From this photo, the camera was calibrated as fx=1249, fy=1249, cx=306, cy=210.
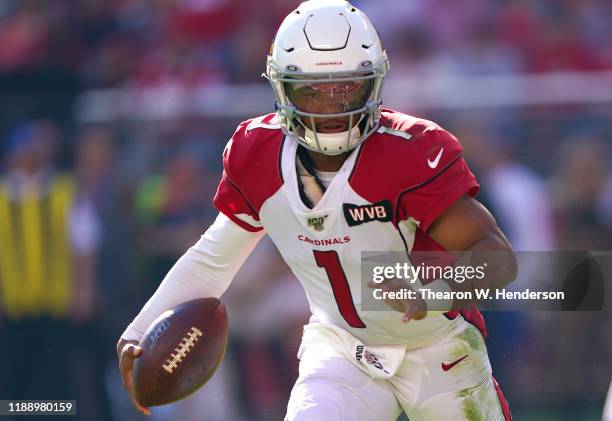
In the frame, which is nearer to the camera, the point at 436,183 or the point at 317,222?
the point at 436,183

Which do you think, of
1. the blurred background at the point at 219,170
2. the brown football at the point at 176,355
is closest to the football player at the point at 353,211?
the brown football at the point at 176,355

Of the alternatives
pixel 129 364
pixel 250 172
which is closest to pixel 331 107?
pixel 250 172

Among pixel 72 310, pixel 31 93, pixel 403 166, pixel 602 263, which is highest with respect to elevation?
pixel 403 166

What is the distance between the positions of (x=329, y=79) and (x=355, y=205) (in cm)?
41

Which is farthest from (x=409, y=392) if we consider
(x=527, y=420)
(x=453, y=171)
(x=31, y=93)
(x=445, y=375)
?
(x=31, y=93)

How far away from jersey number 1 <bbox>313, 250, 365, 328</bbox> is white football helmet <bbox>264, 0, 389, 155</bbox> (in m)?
0.33

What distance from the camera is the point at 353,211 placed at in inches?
153

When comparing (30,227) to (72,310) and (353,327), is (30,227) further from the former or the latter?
(353,327)

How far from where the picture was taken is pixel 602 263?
4914 millimetres

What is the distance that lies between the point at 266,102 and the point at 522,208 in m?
1.96

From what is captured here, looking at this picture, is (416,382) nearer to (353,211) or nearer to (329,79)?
(353,211)

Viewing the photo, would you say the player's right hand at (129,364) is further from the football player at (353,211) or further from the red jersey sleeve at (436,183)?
the red jersey sleeve at (436,183)

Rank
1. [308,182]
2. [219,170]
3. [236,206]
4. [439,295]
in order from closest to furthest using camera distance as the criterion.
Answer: [439,295], [308,182], [236,206], [219,170]

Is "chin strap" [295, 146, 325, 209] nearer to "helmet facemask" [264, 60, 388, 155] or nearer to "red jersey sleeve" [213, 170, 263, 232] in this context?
"helmet facemask" [264, 60, 388, 155]
